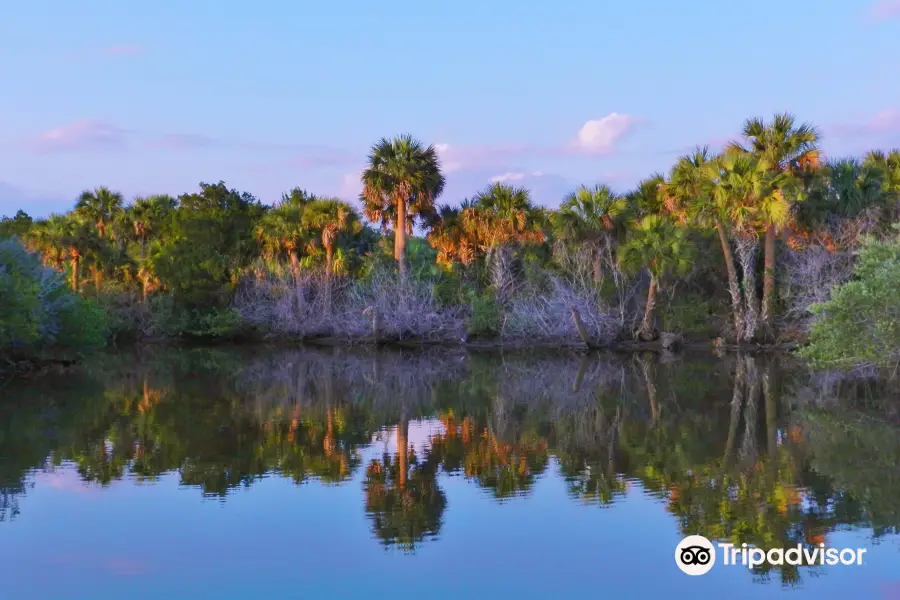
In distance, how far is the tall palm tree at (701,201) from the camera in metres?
37.2

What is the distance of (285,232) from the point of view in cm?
4775

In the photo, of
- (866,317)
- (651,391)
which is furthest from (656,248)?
(866,317)

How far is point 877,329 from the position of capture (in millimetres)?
19750

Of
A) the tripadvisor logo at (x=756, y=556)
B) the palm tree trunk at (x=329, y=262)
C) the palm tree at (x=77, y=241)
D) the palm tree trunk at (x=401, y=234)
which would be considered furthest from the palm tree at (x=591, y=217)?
the tripadvisor logo at (x=756, y=556)

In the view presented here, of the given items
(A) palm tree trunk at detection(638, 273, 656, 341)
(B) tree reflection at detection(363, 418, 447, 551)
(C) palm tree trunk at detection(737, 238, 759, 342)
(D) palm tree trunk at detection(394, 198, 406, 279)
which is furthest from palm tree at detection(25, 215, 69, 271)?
(B) tree reflection at detection(363, 418, 447, 551)

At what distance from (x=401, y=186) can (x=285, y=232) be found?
684 centimetres

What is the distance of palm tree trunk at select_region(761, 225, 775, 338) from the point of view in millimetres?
38562

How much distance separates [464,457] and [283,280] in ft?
110

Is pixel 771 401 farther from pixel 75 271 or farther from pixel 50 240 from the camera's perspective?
pixel 75 271

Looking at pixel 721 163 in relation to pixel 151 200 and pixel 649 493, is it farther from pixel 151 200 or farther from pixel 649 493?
pixel 151 200

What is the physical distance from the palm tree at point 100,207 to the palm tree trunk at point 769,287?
122ft

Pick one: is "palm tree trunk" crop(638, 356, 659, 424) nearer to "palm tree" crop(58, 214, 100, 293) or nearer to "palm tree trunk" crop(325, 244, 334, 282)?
"palm tree trunk" crop(325, 244, 334, 282)

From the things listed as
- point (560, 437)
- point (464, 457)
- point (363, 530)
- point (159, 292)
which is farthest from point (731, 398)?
point (159, 292)

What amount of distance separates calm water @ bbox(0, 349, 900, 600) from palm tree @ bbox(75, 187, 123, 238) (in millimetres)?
30750
